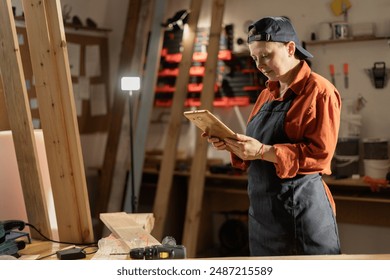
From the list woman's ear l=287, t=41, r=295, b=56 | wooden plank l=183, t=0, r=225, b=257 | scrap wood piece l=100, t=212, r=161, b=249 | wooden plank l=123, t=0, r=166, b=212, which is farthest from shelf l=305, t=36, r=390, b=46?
scrap wood piece l=100, t=212, r=161, b=249

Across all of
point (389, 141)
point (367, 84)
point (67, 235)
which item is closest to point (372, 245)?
point (389, 141)

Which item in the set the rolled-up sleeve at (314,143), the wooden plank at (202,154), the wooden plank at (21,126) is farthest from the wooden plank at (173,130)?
the rolled-up sleeve at (314,143)

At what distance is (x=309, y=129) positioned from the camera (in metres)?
2.04

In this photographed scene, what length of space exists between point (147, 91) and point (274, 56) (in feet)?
8.73

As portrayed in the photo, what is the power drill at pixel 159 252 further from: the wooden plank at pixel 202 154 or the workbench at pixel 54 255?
the wooden plank at pixel 202 154

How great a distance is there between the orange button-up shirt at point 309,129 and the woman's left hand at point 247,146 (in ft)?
0.22

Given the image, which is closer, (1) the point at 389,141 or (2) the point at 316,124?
(2) the point at 316,124

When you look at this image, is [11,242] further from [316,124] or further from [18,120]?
[316,124]

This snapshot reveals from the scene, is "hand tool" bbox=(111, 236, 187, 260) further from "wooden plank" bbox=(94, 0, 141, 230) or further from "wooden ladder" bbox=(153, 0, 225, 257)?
"wooden plank" bbox=(94, 0, 141, 230)

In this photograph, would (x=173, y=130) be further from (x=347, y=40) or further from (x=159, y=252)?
(x=159, y=252)

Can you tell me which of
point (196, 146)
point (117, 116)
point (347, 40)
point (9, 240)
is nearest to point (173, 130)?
point (196, 146)

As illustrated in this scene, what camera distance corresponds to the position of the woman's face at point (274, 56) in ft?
6.98

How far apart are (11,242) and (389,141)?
2.77 metres
